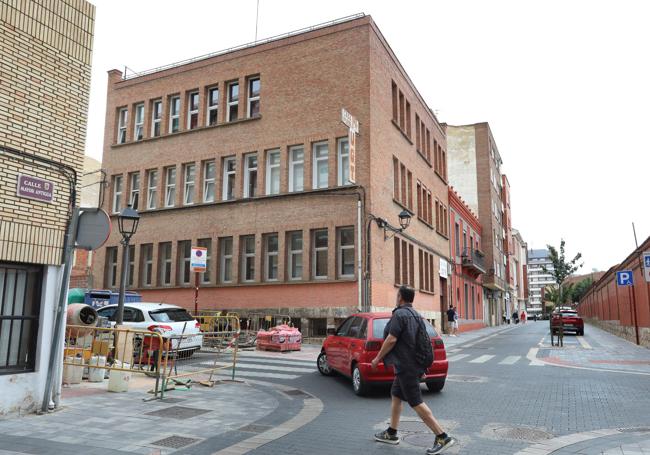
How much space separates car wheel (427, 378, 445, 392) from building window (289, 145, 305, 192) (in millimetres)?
14634

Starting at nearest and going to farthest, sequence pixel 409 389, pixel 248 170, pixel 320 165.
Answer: pixel 409 389, pixel 320 165, pixel 248 170

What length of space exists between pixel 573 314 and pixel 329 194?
60.4 ft

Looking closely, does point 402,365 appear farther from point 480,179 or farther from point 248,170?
point 480,179

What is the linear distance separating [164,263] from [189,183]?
4.11 m

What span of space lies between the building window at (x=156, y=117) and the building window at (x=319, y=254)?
36.6 feet

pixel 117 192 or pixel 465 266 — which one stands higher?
pixel 117 192

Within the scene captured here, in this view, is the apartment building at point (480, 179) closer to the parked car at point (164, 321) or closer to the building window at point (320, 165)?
the building window at point (320, 165)

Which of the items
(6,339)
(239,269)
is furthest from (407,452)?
(239,269)

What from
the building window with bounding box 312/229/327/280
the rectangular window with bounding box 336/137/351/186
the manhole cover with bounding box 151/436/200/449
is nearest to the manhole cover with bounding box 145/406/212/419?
the manhole cover with bounding box 151/436/200/449

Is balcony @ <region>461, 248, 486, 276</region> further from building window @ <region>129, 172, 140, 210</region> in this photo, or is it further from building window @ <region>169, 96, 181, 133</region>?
building window @ <region>129, 172, 140, 210</region>

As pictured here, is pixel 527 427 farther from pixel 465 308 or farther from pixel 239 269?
pixel 465 308

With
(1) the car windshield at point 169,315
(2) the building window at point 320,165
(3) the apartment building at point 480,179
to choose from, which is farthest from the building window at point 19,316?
(3) the apartment building at point 480,179

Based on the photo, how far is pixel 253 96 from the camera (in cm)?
2530

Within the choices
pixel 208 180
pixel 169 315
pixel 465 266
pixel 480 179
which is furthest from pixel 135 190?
pixel 480 179
